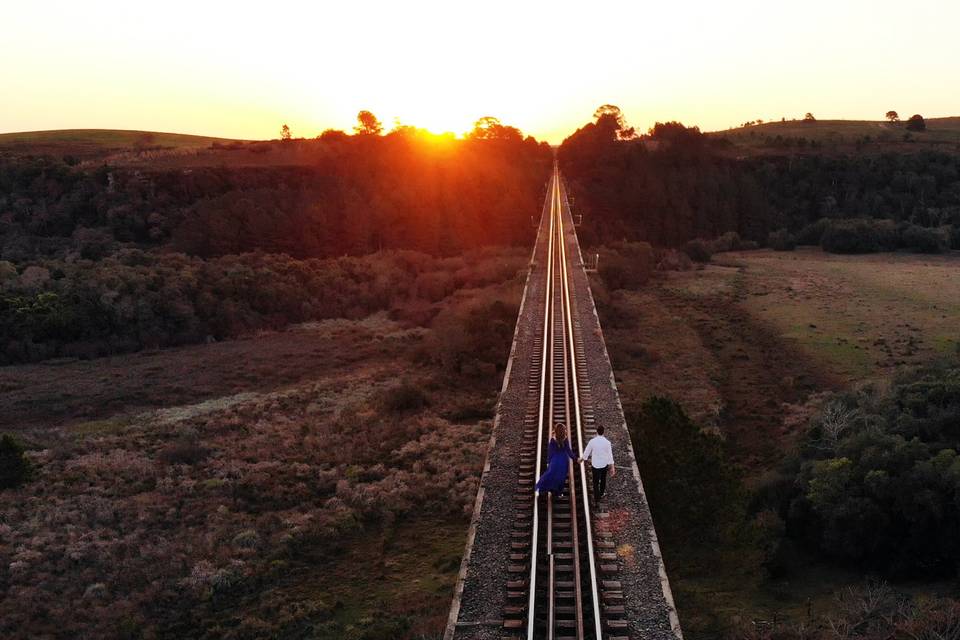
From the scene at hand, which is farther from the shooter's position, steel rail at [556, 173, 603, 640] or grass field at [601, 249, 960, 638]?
grass field at [601, 249, 960, 638]

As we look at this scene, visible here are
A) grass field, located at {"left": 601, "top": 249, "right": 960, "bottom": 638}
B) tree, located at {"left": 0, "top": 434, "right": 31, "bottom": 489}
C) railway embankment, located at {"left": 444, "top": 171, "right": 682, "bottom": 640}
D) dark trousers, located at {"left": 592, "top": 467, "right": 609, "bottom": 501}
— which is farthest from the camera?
tree, located at {"left": 0, "top": 434, "right": 31, "bottom": 489}

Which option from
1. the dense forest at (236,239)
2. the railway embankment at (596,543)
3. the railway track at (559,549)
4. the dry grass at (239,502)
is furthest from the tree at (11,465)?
the dense forest at (236,239)

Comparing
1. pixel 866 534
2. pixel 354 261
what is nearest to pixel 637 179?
pixel 354 261

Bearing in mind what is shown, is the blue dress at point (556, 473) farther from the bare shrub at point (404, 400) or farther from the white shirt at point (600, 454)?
the bare shrub at point (404, 400)

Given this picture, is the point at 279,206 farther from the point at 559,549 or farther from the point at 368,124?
the point at 559,549

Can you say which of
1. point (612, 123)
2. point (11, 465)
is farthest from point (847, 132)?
point (11, 465)

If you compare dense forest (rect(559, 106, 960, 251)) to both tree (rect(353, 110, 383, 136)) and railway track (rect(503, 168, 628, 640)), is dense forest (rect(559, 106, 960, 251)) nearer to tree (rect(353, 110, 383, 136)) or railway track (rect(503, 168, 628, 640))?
tree (rect(353, 110, 383, 136))

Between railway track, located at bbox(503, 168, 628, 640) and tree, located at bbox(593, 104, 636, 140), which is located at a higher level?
tree, located at bbox(593, 104, 636, 140)

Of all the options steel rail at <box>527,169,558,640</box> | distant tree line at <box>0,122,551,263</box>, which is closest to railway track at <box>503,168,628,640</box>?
steel rail at <box>527,169,558,640</box>

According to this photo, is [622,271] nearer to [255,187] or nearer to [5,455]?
[255,187]
